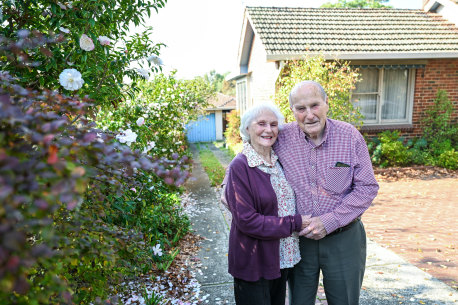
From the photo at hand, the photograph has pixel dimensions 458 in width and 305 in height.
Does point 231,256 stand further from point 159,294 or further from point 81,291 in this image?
point 159,294

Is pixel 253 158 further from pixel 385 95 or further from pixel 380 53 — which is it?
pixel 385 95

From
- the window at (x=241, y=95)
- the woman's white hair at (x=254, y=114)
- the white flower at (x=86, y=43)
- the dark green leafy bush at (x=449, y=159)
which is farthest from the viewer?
the window at (x=241, y=95)

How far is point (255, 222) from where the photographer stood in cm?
210

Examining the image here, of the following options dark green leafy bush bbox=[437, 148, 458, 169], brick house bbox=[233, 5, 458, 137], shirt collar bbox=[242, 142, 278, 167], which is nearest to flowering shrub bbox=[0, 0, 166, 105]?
shirt collar bbox=[242, 142, 278, 167]

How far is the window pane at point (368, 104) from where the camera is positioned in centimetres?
980

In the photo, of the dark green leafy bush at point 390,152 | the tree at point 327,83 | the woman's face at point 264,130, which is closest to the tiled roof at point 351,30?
the tree at point 327,83

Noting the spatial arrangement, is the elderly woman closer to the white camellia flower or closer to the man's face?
the man's face

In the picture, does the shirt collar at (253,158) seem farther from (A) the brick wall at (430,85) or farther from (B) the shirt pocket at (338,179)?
(A) the brick wall at (430,85)

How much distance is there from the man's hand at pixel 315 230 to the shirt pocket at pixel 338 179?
252 mm

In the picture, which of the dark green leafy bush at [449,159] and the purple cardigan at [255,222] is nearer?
the purple cardigan at [255,222]

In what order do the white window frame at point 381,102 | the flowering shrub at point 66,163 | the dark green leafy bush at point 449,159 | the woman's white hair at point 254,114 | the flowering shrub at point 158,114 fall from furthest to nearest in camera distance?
the white window frame at point 381,102 → the dark green leafy bush at point 449,159 → the flowering shrub at point 158,114 → the woman's white hair at point 254,114 → the flowering shrub at point 66,163

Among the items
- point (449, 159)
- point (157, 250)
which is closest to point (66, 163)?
point (157, 250)

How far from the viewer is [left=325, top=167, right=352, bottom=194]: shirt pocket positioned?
7.38 ft

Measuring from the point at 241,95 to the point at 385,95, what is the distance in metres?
7.63
